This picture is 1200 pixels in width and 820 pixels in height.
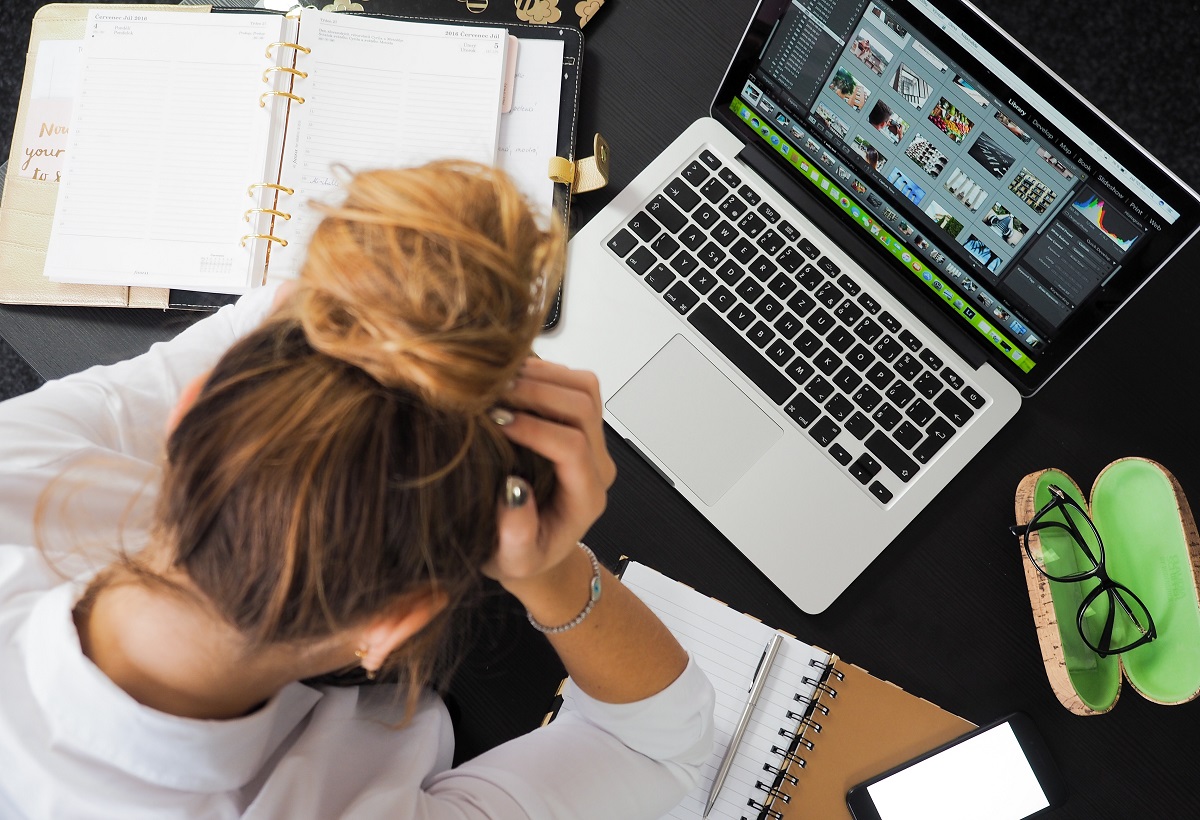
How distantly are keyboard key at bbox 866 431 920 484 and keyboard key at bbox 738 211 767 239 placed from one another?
0.21 metres

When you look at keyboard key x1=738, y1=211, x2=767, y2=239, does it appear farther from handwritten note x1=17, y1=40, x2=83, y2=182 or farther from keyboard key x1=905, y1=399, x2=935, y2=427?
handwritten note x1=17, y1=40, x2=83, y2=182

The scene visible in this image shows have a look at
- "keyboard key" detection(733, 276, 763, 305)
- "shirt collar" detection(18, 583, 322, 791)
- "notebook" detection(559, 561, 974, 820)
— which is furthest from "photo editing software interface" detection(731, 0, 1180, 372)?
"shirt collar" detection(18, 583, 322, 791)

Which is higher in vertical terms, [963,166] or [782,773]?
[963,166]

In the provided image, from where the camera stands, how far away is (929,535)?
75 centimetres

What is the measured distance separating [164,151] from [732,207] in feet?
1.69

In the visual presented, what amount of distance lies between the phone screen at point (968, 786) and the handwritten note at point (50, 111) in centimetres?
91

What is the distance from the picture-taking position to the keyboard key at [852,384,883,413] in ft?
2.43

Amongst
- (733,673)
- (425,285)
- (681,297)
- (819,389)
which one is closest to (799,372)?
(819,389)

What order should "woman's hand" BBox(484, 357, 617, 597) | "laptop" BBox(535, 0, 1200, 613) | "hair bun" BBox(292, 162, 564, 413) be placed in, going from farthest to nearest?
"laptop" BBox(535, 0, 1200, 613) < "woman's hand" BBox(484, 357, 617, 597) < "hair bun" BBox(292, 162, 564, 413)

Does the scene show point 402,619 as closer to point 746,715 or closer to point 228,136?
point 746,715

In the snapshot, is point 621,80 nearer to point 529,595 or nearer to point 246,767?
point 529,595

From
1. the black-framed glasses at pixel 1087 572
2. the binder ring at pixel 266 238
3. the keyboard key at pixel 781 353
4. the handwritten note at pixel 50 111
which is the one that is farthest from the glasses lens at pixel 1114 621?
the handwritten note at pixel 50 111

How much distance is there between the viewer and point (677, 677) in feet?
2.07

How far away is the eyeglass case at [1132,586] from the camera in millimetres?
671
